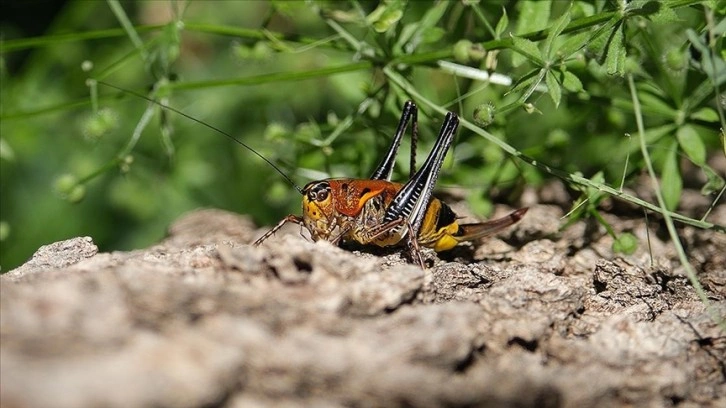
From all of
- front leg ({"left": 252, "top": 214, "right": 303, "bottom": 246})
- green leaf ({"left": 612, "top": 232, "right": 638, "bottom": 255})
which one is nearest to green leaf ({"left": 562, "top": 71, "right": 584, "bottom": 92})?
green leaf ({"left": 612, "top": 232, "right": 638, "bottom": 255})

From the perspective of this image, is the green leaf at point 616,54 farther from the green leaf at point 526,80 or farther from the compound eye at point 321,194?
the compound eye at point 321,194

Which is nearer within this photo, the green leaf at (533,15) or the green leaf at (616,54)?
the green leaf at (616,54)

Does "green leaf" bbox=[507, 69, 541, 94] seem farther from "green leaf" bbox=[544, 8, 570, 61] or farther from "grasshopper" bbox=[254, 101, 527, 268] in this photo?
"grasshopper" bbox=[254, 101, 527, 268]

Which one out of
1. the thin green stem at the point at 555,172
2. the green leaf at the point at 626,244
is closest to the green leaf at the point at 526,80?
the thin green stem at the point at 555,172

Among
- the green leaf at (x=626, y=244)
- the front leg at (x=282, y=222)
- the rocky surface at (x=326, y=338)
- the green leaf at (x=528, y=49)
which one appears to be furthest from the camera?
the front leg at (x=282, y=222)

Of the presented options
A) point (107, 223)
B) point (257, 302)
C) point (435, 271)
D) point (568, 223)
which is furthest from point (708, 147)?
point (107, 223)

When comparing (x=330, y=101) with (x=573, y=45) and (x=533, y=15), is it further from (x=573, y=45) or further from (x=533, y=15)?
(x=573, y=45)

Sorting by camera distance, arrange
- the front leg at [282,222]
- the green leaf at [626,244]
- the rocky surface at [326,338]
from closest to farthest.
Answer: the rocky surface at [326,338]
the green leaf at [626,244]
the front leg at [282,222]
